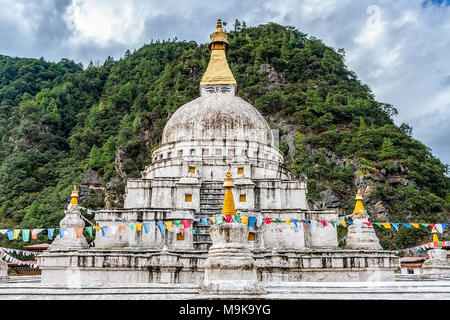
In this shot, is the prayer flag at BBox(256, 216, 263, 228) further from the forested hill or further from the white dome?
the forested hill

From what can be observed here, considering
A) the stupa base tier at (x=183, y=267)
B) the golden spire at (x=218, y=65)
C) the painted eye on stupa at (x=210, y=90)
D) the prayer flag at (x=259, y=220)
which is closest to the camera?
the stupa base tier at (x=183, y=267)

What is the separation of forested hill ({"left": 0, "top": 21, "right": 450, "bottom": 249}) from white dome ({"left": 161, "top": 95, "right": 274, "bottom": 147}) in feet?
54.0

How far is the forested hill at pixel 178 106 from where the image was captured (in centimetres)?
4450

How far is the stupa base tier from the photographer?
51.0 feet

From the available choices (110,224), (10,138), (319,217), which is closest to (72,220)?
(110,224)

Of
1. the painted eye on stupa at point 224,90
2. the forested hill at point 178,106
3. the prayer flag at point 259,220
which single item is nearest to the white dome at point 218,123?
the painted eye on stupa at point 224,90

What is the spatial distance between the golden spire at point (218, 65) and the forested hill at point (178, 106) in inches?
660

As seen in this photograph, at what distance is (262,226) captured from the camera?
20.1 meters

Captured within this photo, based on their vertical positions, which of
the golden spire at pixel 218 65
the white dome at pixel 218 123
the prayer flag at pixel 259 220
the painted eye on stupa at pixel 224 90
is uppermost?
the golden spire at pixel 218 65

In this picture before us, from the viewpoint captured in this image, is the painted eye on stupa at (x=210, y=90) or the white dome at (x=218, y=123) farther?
the painted eye on stupa at (x=210, y=90)

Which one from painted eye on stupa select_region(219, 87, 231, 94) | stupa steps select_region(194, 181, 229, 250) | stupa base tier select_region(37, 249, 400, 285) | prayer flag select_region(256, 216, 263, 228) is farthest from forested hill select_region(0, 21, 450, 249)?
stupa base tier select_region(37, 249, 400, 285)

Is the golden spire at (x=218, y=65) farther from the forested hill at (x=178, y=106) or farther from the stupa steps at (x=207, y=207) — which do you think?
the forested hill at (x=178, y=106)

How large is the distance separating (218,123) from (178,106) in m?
34.4

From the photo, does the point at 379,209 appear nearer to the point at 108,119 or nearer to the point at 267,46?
the point at 267,46
